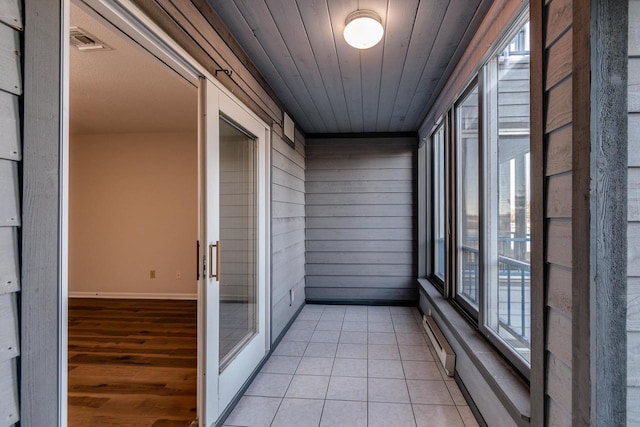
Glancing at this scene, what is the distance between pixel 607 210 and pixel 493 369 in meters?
1.12

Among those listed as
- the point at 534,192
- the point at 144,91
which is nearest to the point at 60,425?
the point at 534,192

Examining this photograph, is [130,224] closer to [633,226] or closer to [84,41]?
[84,41]

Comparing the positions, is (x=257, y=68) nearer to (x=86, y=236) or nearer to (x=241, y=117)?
(x=241, y=117)

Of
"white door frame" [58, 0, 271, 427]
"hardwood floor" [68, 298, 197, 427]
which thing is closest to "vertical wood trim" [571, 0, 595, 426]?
"white door frame" [58, 0, 271, 427]

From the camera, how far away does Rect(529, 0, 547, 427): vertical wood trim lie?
1.26 m

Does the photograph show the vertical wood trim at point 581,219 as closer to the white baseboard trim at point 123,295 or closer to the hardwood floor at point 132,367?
the hardwood floor at point 132,367

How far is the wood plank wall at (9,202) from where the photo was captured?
2.67 ft

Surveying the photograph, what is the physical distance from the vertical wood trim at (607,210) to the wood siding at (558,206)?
112mm

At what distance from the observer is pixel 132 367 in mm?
2756

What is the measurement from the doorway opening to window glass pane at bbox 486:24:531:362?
222cm

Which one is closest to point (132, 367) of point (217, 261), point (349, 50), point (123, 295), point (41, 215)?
point (217, 261)

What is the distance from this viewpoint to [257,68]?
104 inches

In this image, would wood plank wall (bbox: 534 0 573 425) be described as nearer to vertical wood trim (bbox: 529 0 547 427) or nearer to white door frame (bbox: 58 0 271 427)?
vertical wood trim (bbox: 529 0 547 427)

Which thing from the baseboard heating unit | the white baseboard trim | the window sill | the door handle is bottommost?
the white baseboard trim
